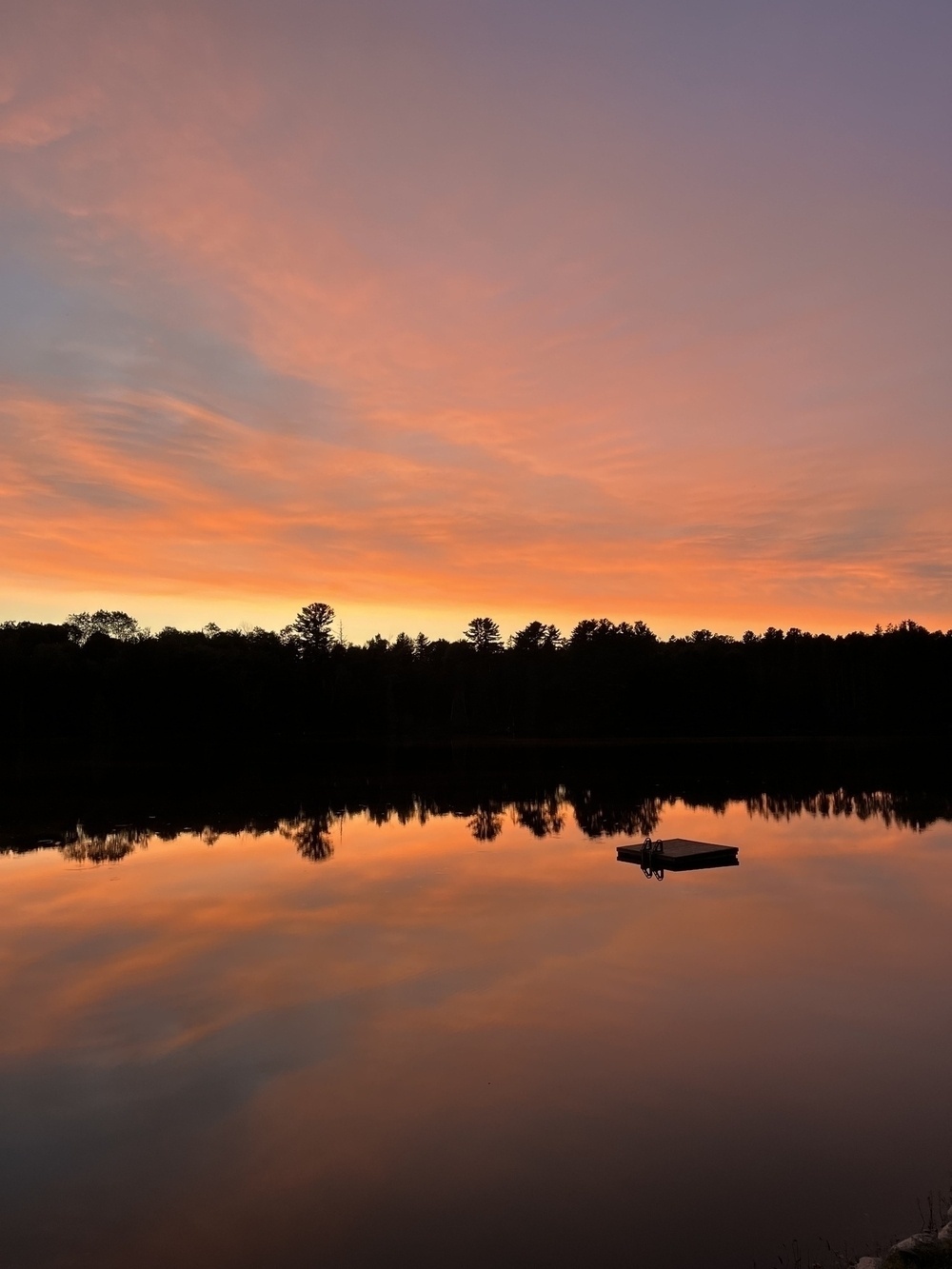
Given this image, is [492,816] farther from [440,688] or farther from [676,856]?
[440,688]

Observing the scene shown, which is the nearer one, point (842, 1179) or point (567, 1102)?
point (842, 1179)

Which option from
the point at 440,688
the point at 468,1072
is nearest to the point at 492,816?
the point at 468,1072

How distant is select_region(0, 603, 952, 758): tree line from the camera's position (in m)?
92.3

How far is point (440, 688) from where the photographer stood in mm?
123625

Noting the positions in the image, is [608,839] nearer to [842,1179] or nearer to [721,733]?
[842,1179]

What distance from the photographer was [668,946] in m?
16.4

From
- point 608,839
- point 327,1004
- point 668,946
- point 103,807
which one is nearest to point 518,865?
point 608,839

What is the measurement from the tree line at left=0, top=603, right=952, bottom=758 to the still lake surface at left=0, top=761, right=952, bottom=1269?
6403cm

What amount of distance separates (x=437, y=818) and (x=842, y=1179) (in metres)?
25.9

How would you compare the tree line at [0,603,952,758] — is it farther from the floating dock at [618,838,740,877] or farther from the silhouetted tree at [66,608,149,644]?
the floating dock at [618,838,740,877]

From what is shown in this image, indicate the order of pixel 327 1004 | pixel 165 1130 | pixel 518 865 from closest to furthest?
pixel 165 1130, pixel 327 1004, pixel 518 865

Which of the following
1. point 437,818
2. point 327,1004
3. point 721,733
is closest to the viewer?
point 327,1004

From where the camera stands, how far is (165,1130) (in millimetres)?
9523

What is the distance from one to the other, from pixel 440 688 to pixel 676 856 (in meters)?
100
